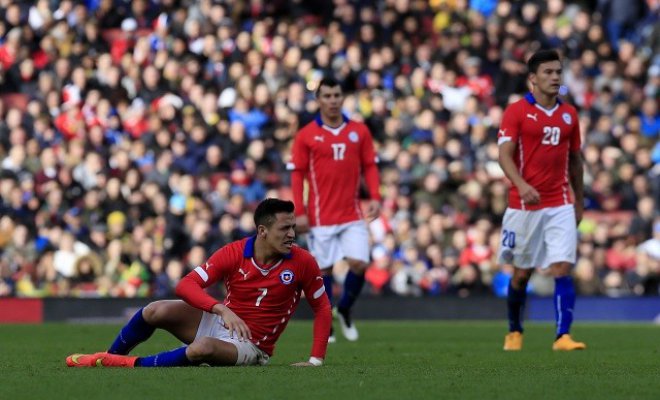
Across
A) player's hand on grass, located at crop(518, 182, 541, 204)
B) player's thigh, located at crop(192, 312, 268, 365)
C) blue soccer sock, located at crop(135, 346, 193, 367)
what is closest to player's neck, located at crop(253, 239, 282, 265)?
player's thigh, located at crop(192, 312, 268, 365)

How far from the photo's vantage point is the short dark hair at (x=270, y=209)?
31.2 feet

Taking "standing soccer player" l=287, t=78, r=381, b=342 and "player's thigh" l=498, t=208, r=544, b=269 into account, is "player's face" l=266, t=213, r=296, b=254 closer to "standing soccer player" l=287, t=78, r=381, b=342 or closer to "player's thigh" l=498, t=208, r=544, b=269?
"player's thigh" l=498, t=208, r=544, b=269

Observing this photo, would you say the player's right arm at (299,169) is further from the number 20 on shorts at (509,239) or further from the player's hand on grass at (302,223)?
the number 20 on shorts at (509,239)

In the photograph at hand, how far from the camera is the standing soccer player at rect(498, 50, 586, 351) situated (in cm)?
1266

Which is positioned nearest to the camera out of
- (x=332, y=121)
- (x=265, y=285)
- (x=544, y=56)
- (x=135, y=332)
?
(x=265, y=285)

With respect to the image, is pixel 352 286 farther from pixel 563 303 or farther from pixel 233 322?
pixel 233 322

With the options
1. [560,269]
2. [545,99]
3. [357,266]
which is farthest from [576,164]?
[357,266]

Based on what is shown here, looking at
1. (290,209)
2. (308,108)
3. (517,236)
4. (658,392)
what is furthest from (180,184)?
(658,392)

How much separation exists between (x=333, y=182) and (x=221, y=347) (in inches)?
198

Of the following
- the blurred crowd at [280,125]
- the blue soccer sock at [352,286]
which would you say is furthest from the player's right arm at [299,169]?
the blurred crowd at [280,125]

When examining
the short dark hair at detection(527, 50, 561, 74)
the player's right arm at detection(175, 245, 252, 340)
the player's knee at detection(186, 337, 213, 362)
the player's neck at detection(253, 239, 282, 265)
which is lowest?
the player's knee at detection(186, 337, 213, 362)

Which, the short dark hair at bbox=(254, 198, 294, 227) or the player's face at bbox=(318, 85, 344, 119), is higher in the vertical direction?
the player's face at bbox=(318, 85, 344, 119)

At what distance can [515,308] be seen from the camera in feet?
43.1

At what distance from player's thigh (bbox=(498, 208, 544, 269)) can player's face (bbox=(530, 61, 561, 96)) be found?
109cm
